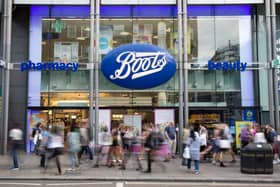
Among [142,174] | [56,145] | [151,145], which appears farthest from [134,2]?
[142,174]

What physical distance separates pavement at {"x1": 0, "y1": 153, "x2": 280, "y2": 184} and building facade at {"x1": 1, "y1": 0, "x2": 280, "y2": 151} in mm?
6556

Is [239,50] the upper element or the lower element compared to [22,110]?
upper

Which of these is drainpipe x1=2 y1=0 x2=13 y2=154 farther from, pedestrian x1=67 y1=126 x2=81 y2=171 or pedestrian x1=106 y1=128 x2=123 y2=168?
pedestrian x1=67 y1=126 x2=81 y2=171

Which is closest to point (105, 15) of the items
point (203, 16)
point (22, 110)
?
point (203, 16)

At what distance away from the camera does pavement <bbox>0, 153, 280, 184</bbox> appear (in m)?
12.2

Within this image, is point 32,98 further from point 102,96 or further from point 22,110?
point 102,96

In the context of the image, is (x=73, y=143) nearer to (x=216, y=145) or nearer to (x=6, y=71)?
(x=216, y=145)

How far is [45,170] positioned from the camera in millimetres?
13727

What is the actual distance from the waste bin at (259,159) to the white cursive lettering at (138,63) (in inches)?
245

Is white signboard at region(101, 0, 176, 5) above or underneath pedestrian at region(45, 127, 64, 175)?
above

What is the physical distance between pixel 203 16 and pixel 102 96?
23.9 ft

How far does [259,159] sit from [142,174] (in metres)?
3.96

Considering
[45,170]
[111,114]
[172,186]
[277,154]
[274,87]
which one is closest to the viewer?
[172,186]

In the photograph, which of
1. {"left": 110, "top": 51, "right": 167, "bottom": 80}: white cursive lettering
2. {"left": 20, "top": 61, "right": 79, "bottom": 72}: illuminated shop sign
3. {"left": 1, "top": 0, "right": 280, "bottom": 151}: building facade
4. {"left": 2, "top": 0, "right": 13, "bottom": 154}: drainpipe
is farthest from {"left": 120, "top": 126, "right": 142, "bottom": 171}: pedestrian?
{"left": 2, "top": 0, "right": 13, "bottom": 154}: drainpipe
